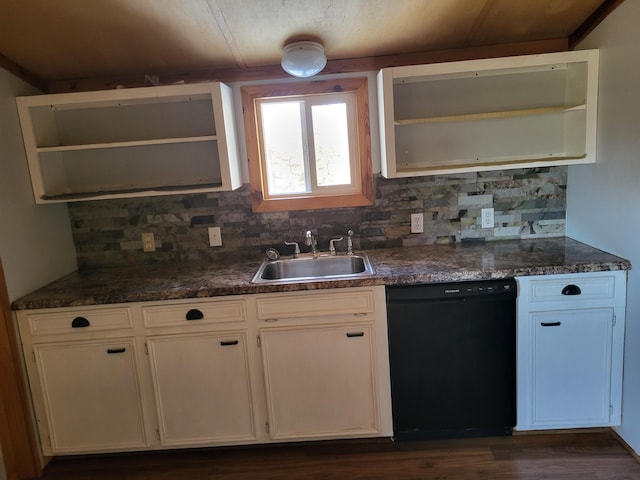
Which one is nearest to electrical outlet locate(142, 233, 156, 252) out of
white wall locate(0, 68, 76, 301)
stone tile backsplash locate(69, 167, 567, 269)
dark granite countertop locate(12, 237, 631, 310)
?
stone tile backsplash locate(69, 167, 567, 269)

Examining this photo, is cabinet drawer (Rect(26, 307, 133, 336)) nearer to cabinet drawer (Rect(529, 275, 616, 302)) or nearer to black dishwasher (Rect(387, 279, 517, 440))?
black dishwasher (Rect(387, 279, 517, 440))

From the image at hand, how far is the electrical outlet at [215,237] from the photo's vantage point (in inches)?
99.4

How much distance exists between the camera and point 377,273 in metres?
2.01

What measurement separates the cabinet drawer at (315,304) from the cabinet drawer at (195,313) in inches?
4.5

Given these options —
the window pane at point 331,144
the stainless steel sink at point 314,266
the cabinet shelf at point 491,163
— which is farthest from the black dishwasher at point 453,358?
the window pane at point 331,144

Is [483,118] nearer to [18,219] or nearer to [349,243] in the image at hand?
[349,243]

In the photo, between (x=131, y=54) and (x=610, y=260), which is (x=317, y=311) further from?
(x=131, y=54)

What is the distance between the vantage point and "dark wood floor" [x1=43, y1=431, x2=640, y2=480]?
190cm

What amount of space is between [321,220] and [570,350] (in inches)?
57.7

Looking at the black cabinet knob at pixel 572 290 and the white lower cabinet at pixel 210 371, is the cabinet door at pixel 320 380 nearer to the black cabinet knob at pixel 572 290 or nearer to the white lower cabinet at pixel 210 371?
the white lower cabinet at pixel 210 371

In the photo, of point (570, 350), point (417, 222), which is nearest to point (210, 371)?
point (417, 222)

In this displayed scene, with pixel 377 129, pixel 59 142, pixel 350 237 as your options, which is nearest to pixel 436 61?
pixel 377 129

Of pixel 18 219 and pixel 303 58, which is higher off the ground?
pixel 303 58

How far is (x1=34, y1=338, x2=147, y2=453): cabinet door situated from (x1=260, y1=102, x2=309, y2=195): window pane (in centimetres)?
123
